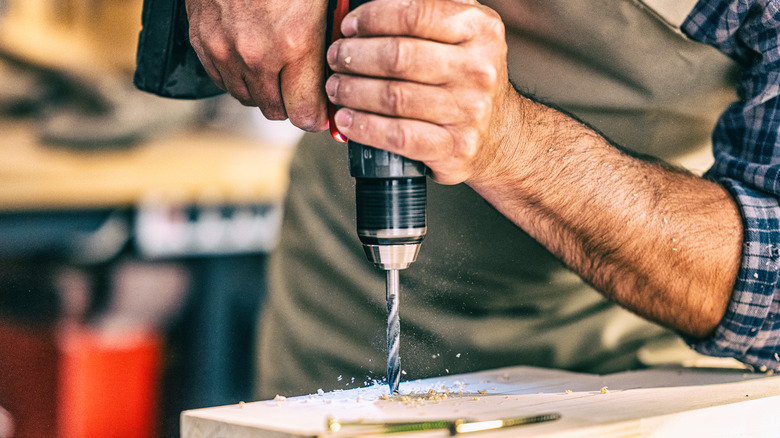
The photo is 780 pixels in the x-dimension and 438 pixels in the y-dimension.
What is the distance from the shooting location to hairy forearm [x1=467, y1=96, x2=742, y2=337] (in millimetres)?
771

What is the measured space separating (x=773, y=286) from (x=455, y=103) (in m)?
0.48

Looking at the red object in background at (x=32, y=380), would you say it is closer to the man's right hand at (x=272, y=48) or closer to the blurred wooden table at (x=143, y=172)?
the blurred wooden table at (x=143, y=172)

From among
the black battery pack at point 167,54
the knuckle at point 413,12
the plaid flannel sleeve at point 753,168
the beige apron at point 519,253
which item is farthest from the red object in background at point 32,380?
the plaid flannel sleeve at point 753,168

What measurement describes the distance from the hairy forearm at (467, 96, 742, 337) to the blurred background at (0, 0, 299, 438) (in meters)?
0.71

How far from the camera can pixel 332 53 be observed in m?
0.60

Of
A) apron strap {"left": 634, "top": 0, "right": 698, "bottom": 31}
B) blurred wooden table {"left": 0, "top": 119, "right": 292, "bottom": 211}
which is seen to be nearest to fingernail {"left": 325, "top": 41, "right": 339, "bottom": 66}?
apron strap {"left": 634, "top": 0, "right": 698, "bottom": 31}

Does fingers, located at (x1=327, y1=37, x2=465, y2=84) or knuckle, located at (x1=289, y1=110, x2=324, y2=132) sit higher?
fingers, located at (x1=327, y1=37, x2=465, y2=84)

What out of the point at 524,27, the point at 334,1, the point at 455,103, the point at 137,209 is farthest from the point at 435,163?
the point at 137,209

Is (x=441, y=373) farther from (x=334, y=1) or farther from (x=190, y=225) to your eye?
(x=190, y=225)

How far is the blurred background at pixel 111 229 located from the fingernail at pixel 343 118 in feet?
2.58

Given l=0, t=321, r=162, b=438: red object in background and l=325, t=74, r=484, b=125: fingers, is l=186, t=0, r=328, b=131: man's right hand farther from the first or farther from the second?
l=0, t=321, r=162, b=438: red object in background

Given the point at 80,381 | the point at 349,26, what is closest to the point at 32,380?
the point at 80,381

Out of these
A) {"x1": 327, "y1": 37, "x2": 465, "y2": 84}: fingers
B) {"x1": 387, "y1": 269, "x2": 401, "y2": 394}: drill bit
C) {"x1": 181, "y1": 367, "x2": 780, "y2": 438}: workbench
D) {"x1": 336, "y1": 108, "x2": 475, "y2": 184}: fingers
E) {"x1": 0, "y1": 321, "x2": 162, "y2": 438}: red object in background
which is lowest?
{"x1": 0, "y1": 321, "x2": 162, "y2": 438}: red object in background

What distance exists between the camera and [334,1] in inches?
24.9
